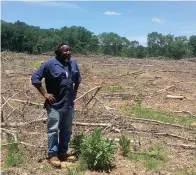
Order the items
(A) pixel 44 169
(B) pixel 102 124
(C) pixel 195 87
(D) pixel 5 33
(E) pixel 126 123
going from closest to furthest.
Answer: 1. (A) pixel 44 169
2. (B) pixel 102 124
3. (E) pixel 126 123
4. (C) pixel 195 87
5. (D) pixel 5 33

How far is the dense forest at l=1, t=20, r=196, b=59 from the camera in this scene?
54906mm

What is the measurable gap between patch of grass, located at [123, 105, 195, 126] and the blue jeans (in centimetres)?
397

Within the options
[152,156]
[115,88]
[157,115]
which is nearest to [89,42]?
[115,88]

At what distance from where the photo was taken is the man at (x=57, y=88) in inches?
201

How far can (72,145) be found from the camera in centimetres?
591

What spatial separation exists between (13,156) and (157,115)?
4.96 metres

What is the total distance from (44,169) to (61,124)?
0.64 m

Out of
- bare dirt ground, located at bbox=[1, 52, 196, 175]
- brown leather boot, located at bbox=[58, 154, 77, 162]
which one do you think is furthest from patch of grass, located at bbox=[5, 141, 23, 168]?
brown leather boot, located at bbox=[58, 154, 77, 162]

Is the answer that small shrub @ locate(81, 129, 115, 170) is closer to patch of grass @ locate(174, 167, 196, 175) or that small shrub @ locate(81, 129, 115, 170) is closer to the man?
the man

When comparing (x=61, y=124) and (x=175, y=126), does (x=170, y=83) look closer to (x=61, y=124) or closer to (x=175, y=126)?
(x=175, y=126)

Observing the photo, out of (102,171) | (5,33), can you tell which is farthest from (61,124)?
(5,33)

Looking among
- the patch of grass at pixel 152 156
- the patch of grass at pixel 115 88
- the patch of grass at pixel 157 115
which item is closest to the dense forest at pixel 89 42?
the patch of grass at pixel 115 88

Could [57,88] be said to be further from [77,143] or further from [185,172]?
[185,172]

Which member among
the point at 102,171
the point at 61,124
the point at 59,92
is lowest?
the point at 102,171
